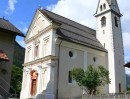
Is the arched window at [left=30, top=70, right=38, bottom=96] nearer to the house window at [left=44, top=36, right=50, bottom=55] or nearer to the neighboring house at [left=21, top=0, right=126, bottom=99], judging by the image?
the neighboring house at [left=21, top=0, right=126, bottom=99]

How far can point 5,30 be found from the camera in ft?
52.9

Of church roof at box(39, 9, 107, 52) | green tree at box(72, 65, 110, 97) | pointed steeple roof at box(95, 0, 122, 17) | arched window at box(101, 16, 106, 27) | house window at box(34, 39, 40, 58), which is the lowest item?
green tree at box(72, 65, 110, 97)

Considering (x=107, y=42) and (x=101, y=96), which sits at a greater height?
(x=107, y=42)

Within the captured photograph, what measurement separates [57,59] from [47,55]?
1435mm

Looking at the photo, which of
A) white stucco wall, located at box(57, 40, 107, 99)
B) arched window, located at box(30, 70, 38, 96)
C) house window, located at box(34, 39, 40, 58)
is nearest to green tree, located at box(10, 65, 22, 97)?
arched window, located at box(30, 70, 38, 96)

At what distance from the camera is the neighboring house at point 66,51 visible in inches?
1014

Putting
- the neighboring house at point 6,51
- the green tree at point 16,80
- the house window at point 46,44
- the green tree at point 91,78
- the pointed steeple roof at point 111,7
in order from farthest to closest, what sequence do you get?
the green tree at point 16,80 → the pointed steeple roof at point 111,7 → the house window at point 46,44 → the green tree at point 91,78 → the neighboring house at point 6,51

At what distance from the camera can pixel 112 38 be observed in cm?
3403

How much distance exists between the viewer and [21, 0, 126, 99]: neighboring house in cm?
2577

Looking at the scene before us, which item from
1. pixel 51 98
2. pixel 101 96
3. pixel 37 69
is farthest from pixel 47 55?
pixel 101 96

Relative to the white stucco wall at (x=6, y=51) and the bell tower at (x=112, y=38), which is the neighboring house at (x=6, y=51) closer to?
the white stucco wall at (x=6, y=51)

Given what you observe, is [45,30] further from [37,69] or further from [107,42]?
[107,42]

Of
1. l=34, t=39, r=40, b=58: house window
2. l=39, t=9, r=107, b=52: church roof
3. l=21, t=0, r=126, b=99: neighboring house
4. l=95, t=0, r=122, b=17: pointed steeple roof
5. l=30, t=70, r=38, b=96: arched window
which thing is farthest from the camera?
l=95, t=0, r=122, b=17: pointed steeple roof

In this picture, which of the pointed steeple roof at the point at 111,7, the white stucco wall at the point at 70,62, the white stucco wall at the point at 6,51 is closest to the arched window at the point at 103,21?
the pointed steeple roof at the point at 111,7
